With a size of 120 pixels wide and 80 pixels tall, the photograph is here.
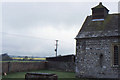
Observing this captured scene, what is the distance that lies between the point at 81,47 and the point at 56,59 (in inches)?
516

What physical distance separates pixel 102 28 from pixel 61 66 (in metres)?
14.0

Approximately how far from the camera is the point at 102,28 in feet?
71.2

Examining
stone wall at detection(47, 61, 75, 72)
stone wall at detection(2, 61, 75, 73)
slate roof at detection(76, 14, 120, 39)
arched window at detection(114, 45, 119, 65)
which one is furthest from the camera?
stone wall at detection(47, 61, 75, 72)

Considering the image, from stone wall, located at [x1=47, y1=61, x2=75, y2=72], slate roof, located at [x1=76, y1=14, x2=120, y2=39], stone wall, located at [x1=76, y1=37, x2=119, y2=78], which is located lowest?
stone wall, located at [x1=47, y1=61, x2=75, y2=72]

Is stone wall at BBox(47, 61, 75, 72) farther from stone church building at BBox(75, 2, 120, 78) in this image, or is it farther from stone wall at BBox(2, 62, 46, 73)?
stone church building at BBox(75, 2, 120, 78)

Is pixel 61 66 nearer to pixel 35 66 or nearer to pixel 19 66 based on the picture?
pixel 35 66

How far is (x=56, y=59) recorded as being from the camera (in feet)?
112

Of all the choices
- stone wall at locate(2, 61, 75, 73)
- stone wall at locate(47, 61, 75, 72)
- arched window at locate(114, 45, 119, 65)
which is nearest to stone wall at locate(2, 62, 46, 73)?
stone wall at locate(2, 61, 75, 73)

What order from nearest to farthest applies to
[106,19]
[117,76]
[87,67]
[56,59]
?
[117,76] → [87,67] → [106,19] → [56,59]

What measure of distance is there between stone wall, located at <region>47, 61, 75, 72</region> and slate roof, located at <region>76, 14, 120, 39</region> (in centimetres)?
1001

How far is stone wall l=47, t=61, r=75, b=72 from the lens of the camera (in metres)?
31.1

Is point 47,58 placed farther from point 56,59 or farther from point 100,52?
point 100,52

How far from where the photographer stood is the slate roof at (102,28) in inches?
816

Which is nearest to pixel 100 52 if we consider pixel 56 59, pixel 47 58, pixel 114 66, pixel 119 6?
pixel 114 66
